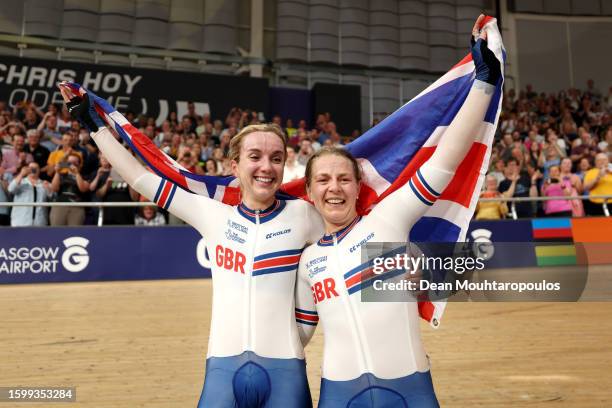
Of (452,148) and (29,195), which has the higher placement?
(29,195)

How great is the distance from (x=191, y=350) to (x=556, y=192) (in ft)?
25.4

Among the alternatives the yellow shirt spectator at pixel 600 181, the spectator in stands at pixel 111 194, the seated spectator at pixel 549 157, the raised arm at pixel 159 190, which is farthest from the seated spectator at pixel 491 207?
the raised arm at pixel 159 190

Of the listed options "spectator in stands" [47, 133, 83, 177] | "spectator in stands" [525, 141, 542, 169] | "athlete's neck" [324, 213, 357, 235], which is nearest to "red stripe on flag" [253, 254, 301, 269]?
"athlete's neck" [324, 213, 357, 235]

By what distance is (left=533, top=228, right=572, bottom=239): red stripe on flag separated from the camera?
867 centimetres

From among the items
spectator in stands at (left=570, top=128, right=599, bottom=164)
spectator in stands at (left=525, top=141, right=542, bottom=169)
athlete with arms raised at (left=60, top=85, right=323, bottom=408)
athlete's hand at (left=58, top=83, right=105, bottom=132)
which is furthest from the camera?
spectator in stands at (left=570, top=128, right=599, bottom=164)

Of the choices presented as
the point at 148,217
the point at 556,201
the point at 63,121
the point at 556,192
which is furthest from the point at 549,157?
the point at 63,121

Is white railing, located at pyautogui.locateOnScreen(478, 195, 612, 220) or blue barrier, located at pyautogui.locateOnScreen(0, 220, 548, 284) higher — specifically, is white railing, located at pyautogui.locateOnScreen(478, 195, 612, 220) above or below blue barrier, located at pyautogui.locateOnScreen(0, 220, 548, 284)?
above

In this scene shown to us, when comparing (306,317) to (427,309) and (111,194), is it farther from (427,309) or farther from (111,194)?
(111,194)

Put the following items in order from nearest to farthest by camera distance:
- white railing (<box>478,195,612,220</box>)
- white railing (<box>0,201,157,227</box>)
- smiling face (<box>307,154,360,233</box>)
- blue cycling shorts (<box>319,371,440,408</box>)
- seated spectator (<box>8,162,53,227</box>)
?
blue cycling shorts (<box>319,371,440,408</box>) → smiling face (<box>307,154,360,233</box>) → white railing (<box>0,201,157,227</box>) → seated spectator (<box>8,162,53,227</box>) → white railing (<box>478,195,612,220</box>)

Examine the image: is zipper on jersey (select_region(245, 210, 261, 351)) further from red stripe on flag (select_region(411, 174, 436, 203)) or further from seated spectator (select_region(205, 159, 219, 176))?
seated spectator (select_region(205, 159, 219, 176))

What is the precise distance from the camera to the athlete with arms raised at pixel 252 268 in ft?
6.88

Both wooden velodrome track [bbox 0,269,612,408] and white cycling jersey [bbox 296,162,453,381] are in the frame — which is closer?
white cycling jersey [bbox 296,162,453,381]

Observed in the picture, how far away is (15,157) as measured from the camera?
8578mm

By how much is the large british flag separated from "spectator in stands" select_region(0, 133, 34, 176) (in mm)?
6823
